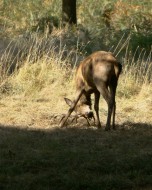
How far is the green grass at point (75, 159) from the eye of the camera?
612cm

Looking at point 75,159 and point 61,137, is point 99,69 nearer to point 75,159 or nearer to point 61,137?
point 61,137

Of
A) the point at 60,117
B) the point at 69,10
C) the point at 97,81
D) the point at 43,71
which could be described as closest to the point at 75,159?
the point at 97,81

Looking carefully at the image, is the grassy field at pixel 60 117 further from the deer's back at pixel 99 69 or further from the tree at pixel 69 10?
the deer's back at pixel 99 69

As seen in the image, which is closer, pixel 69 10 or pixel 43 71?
pixel 43 71

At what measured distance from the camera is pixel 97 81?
8531 mm

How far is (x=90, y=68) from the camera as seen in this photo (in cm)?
870

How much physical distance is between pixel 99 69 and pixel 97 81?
0.18 meters

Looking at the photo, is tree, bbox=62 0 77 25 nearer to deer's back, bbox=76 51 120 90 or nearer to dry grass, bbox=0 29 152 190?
dry grass, bbox=0 29 152 190

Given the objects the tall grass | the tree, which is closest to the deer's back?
the tall grass

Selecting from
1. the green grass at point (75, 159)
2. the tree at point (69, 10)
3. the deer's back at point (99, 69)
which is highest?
the deer's back at point (99, 69)

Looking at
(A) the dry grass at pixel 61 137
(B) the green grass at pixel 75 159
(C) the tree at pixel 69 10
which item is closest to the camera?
(B) the green grass at pixel 75 159

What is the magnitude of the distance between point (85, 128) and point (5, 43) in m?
5.58

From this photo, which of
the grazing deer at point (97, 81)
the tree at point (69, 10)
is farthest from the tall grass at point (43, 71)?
the tree at point (69, 10)

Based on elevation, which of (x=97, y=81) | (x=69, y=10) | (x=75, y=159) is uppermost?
(x=97, y=81)
